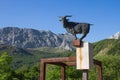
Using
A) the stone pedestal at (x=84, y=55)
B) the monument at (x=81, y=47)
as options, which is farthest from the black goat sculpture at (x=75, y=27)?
the stone pedestal at (x=84, y=55)

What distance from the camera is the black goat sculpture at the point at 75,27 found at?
673 inches

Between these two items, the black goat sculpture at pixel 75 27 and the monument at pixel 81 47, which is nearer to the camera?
the monument at pixel 81 47

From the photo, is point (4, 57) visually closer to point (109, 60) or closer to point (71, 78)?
point (71, 78)

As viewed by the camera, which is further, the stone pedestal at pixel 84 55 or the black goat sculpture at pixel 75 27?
the black goat sculpture at pixel 75 27

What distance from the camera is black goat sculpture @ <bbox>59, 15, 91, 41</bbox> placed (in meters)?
17.1

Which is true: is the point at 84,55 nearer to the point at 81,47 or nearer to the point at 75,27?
the point at 81,47

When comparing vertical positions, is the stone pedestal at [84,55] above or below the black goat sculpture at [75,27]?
below

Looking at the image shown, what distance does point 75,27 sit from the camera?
1738 cm

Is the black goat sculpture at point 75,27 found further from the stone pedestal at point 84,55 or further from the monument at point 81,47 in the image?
the stone pedestal at point 84,55

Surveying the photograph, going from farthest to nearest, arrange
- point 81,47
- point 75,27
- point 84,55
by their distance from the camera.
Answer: point 75,27
point 81,47
point 84,55

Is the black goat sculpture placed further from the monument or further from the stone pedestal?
the stone pedestal

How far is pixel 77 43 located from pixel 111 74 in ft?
204

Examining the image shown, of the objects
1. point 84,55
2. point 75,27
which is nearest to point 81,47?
point 84,55

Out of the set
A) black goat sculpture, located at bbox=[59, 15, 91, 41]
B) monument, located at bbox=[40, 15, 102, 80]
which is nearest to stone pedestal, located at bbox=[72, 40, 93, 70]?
monument, located at bbox=[40, 15, 102, 80]
